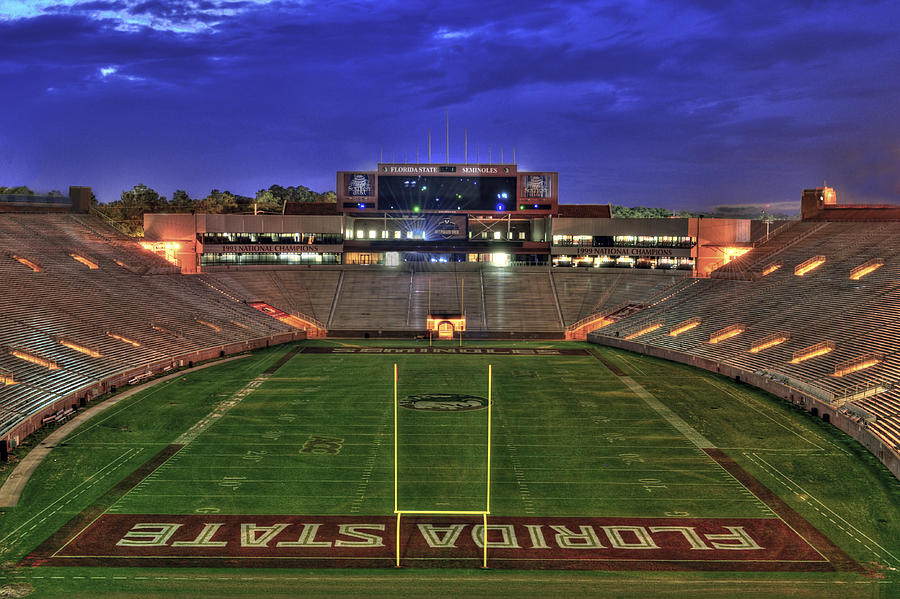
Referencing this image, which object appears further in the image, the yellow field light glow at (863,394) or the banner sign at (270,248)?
the banner sign at (270,248)

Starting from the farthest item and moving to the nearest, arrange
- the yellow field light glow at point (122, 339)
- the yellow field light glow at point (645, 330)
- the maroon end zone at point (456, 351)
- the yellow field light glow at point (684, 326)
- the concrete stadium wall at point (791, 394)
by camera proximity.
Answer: the yellow field light glow at point (645, 330), the yellow field light glow at point (684, 326), the maroon end zone at point (456, 351), the yellow field light glow at point (122, 339), the concrete stadium wall at point (791, 394)

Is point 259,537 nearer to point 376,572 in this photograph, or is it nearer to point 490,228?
point 376,572

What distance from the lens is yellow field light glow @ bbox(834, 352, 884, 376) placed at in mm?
28375

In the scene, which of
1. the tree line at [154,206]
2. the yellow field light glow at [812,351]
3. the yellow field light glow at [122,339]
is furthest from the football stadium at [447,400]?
the tree line at [154,206]

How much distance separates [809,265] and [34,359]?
44.9 meters

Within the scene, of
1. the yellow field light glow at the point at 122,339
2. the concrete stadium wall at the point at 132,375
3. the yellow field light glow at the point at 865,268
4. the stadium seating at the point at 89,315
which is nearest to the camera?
the concrete stadium wall at the point at 132,375

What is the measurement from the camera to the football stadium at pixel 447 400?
46.1 ft

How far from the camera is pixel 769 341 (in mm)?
35562

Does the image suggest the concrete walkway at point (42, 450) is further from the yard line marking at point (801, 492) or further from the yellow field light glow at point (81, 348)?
the yard line marking at point (801, 492)

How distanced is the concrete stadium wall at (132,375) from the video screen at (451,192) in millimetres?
17708

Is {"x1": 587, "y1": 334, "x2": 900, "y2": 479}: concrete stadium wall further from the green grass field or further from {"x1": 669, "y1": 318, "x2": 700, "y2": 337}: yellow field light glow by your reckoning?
{"x1": 669, "y1": 318, "x2": 700, "y2": 337}: yellow field light glow

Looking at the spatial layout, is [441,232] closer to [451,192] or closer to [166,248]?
[451,192]

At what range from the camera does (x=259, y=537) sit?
14875 mm

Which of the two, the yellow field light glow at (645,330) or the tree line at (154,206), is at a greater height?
the tree line at (154,206)
